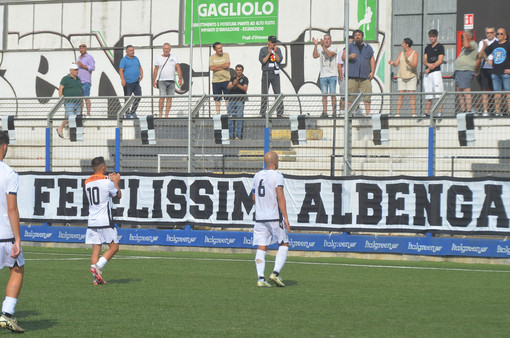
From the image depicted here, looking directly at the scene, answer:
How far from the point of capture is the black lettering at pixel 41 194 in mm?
23859

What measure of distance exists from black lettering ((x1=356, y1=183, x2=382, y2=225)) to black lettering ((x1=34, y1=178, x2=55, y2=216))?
8.08 m

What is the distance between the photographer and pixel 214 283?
1484 centimetres

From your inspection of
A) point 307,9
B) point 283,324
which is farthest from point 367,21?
point 283,324

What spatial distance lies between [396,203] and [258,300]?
8590 mm

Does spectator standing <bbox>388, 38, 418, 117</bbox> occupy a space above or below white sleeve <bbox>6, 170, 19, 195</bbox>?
above

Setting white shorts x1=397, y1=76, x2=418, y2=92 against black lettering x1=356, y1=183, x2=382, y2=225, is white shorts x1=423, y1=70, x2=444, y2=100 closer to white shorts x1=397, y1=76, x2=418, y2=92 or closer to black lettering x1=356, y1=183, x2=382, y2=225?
white shorts x1=397, y1=76, x2=418, y2=92

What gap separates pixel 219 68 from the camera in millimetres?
25188

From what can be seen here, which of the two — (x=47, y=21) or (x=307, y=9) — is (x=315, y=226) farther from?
(x=47, y=21)

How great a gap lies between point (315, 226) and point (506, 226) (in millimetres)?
4270

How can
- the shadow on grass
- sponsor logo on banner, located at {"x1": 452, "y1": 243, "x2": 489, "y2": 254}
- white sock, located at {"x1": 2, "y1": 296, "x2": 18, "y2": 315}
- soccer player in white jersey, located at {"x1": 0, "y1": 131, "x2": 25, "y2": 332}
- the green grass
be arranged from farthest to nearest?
sponsor logo on banner, located at {"x1": 452, "y1": 243, "x2": 489, "y2": 254}, the shadow on grass, the green grass, white sock, located at {"x1": 2, "y1": 296, "x2": 18, "y2": 315}, soccer player in white jersey, located at {"x1": 0, "y1": 131, "x2": 25, "y2": 332}

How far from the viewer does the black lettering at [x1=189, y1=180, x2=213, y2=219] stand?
2248 cm

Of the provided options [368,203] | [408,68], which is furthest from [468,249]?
[408,68]

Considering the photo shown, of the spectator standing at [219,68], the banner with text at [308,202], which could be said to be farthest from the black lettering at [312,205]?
the spectator standing at [219,68]

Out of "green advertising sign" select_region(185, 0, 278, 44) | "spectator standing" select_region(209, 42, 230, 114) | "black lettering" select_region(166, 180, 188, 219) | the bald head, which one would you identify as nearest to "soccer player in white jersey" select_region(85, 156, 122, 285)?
the bald head
